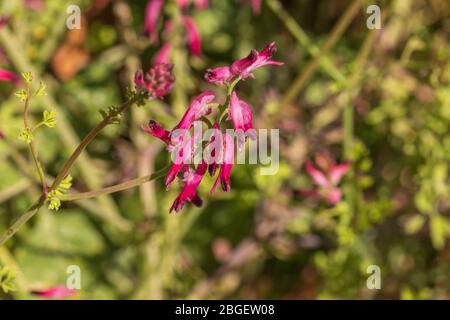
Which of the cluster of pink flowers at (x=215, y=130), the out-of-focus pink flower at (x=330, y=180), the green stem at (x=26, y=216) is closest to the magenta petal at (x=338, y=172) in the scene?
the out-of-focus pink flower at (x=330, y=180)

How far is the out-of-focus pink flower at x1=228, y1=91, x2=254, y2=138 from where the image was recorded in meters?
1.03

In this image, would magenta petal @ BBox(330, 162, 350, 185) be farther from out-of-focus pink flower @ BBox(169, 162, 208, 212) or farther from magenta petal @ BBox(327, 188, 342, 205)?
out-of-focus pink flower @ BBox(169, 162, 208, 212)

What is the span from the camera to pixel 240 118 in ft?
3.42

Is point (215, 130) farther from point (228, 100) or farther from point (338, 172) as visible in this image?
point (338, 172)

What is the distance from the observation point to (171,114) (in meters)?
2.05

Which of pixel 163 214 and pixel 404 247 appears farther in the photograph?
pixel 404 247

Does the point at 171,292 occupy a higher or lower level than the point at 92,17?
lower

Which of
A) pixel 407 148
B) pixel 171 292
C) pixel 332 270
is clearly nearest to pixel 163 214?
pixel 171 292

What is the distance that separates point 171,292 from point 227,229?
0.36 metres

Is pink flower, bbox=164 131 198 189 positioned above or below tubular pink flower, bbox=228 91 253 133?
below

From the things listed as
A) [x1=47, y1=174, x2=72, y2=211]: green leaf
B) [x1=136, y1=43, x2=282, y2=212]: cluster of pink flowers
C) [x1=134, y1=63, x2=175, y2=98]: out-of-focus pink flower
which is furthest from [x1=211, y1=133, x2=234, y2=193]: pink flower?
[x1=47, y1=174, x2=72, y2=211]: green leaf

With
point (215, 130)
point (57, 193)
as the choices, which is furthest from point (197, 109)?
point (57, 193)

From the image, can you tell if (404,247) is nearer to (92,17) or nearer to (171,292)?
(171,292)
